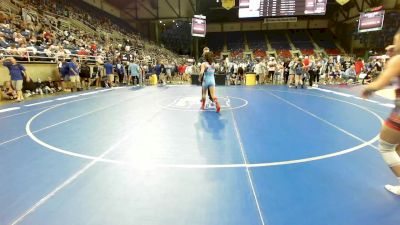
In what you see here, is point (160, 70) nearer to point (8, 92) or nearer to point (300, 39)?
point (8, 92)

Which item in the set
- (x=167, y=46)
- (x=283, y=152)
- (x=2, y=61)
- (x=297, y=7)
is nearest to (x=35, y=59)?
(x=2, y=61)

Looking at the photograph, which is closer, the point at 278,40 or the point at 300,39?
the point at 300,39

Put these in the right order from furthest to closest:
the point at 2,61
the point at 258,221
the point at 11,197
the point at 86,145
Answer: the point at 2,61, the point at 86,145, the point at 11,197, the point at 258,221

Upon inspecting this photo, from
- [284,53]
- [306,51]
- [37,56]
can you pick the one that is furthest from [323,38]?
[37,56]

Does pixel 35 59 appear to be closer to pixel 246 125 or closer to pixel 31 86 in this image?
pixel 31 86

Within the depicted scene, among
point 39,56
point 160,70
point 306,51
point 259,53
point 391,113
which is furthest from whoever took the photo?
point 259,53

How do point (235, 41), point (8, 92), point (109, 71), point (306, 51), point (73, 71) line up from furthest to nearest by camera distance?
point (235, 41) < point (306, 51) < point (109, 71) < point (73, 71) < point (8, 92)

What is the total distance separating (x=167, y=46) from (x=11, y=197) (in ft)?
135

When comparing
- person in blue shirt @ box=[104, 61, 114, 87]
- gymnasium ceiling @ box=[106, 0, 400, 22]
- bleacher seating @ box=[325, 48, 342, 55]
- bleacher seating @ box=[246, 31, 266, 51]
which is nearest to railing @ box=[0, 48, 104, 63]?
person in blue shirt @ box=[104, 61, 114, 87]

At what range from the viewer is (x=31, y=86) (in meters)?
11.8

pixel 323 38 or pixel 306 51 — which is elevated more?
pixel 323 38

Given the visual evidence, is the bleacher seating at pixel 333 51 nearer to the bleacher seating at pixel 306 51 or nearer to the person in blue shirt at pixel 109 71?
the bleacher seating at pixel 306 51

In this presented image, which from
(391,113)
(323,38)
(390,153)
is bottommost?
(390,153)

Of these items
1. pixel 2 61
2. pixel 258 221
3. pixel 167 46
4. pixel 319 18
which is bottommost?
pixel 258 221
